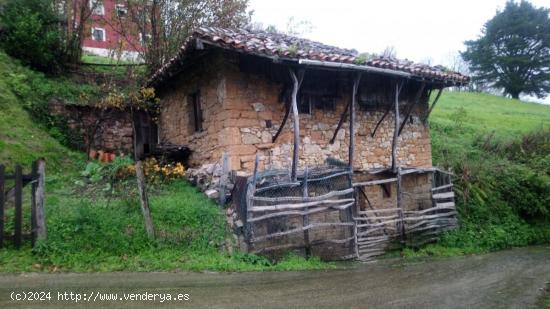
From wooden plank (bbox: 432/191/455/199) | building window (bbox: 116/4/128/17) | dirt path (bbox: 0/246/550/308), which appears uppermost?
building window (bbox: 116/4/128/17)

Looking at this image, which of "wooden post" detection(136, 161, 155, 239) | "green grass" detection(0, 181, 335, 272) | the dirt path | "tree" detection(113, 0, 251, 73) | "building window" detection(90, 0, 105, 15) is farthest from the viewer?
"building window" detection(90, 0, 105, 15)

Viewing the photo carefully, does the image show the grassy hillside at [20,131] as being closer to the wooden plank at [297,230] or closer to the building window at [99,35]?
the wooden plank at [297,230]

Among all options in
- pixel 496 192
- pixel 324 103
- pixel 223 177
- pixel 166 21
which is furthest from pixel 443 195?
pixel 166 21

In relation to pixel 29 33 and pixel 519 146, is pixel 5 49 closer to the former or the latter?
pixel 29 33

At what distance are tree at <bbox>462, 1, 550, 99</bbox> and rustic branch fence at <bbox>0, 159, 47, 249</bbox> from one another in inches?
1345

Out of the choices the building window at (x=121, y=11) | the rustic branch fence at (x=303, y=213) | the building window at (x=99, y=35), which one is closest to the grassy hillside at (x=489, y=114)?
the rustic branch fence at (x=303, y=213)

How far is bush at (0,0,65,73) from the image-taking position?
40.6 ft

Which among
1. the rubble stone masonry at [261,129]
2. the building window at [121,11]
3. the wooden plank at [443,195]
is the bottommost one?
the wooden plank at [443,195]

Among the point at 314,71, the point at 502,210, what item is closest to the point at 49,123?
the point at 314,71

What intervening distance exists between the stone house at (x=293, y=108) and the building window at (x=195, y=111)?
0.08ft

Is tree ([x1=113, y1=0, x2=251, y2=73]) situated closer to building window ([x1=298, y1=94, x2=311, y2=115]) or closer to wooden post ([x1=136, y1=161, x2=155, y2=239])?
building window ([x1=298, y1=94, x2=311, y2=115])

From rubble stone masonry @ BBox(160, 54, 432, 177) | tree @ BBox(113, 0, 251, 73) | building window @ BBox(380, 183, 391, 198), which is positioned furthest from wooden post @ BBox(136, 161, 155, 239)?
tree @ BBox(113, 0, 251, 73)

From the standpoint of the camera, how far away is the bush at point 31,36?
12375mm

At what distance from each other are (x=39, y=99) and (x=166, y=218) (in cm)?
739
